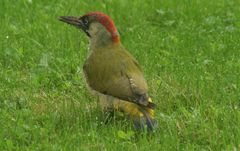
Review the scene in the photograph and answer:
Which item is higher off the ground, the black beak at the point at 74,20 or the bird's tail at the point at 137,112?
the black beak at the point at 74,20

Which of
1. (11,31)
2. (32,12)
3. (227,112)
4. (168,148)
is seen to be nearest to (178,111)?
(227,112)

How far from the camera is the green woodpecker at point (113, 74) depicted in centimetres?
796

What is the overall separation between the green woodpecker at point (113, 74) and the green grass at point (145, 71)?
6.7 inches

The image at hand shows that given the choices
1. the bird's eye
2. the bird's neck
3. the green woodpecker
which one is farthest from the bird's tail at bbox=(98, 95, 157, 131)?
the bird's eye

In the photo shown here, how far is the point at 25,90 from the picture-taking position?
9344 mm

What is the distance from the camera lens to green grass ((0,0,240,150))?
25.6 feet

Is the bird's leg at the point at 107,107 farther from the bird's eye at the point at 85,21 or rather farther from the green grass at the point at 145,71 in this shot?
the bird's eye at the point at 85,21

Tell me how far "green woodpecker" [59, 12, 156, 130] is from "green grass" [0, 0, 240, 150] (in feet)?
0.56

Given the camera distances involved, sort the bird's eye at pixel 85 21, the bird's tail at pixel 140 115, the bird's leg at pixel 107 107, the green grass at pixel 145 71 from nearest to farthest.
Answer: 1. the green grass at pixel 145 71
2. the bird's tail at pixel 140 115
3. the bird's leg at pixel 107 107
4. the bird's eye at pixel 85 21

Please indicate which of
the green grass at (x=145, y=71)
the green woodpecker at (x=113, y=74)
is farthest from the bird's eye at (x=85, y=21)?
the green grass at (x=145, y=71)

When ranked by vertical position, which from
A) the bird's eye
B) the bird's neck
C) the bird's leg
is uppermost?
the bird's eye

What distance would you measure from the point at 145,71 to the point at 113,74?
153 centimetres

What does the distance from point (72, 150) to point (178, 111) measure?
5.22 ft

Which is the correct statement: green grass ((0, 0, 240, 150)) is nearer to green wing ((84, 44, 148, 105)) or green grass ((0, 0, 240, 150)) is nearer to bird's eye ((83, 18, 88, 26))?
green wing ((84, 44, 148, 105))
